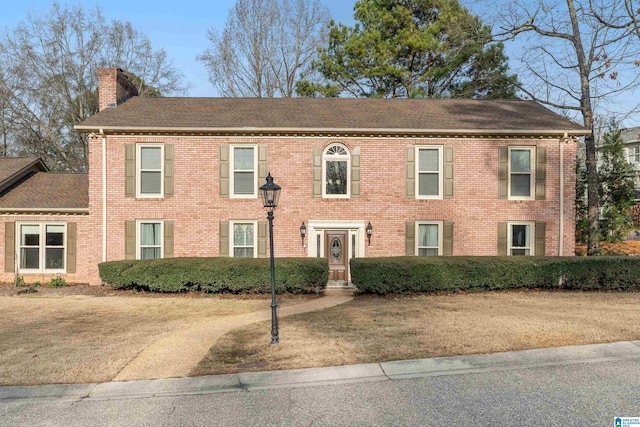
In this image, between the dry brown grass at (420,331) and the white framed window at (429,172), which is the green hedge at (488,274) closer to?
the dry brown grass at (420,331)

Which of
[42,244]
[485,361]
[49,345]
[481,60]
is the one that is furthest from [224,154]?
[481,60]

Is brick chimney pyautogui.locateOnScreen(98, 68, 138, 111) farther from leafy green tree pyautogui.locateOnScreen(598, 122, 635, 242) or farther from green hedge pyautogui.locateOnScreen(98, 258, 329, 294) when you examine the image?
leafy green tree pyautogui.locateOnScreen(598, 122, 635, 242)

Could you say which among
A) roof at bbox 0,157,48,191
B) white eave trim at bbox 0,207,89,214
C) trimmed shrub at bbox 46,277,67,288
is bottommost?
trimmed shrub at bbox 46,277,67,288

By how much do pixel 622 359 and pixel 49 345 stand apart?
30.1 ft

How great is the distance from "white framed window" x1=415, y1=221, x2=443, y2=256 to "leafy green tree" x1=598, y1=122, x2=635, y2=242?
9.13m

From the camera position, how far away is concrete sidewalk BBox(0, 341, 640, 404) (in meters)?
6.02

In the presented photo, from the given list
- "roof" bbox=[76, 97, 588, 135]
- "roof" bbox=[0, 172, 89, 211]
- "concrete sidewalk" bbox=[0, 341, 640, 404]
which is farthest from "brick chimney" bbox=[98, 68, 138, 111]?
"concrete sidewalk" bbox=[0, 341, 640, 404]

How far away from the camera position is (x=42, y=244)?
54.8ft

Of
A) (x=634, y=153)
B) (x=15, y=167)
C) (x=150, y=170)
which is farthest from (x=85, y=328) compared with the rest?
(x=634, y=153)

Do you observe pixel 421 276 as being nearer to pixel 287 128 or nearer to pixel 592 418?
pixel 287 128

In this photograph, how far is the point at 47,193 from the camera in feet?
57.5

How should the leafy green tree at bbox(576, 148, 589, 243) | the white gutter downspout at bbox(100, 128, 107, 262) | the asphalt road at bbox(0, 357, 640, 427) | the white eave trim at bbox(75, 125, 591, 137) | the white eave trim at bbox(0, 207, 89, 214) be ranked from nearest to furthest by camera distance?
the asphalt road at bbox(0, 357, 640, 427) → the white eave trim at bbox(75, 125, 591, 137) → the white gutter downspout at bbox(100, 128, 107, 262) → the white eave trim at bbox(0, 207, 89, 214) → the leafy green tree at bbox(576, 148, 589, 243)

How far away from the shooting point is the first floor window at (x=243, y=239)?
16000 millimetres

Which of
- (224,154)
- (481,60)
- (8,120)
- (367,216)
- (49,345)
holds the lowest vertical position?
(49,345)
